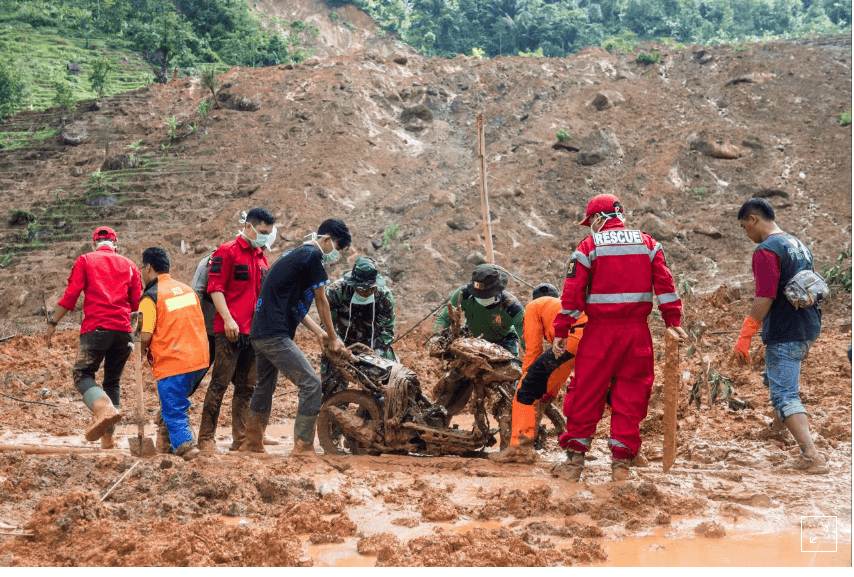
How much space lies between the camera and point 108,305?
616 centimetres

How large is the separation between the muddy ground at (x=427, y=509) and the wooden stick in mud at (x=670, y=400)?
0.63 feet

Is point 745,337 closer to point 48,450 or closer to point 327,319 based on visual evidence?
point 327,319

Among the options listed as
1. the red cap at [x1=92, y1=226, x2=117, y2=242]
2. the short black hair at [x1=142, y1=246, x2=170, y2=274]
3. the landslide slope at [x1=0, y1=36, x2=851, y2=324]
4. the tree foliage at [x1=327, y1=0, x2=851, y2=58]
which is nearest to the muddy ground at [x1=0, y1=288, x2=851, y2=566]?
the short black hair at [x1=142, y1=246, x2=170, y2=274]

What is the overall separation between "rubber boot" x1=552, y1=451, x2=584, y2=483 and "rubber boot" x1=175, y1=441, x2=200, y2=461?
8.19ft

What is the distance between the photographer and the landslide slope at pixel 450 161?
Answer: 15.5 meters

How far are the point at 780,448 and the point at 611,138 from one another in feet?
45.3

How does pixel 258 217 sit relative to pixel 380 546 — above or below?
above

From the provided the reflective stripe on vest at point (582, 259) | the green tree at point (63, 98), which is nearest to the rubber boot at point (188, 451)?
the reflective stripe on vest at point (582, 259)

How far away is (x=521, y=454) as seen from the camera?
554 centimetres

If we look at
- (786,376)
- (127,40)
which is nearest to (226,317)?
(786,376)

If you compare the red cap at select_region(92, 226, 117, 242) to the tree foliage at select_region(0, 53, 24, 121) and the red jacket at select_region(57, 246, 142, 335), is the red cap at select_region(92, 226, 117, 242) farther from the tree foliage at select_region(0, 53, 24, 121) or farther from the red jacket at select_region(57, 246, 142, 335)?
the tree foliage at select_region(0, 53, 24, 121)

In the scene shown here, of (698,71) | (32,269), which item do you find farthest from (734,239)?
(32,269)

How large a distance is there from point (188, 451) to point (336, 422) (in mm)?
1151

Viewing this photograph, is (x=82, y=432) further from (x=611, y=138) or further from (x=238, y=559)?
(x=611, y=138)
